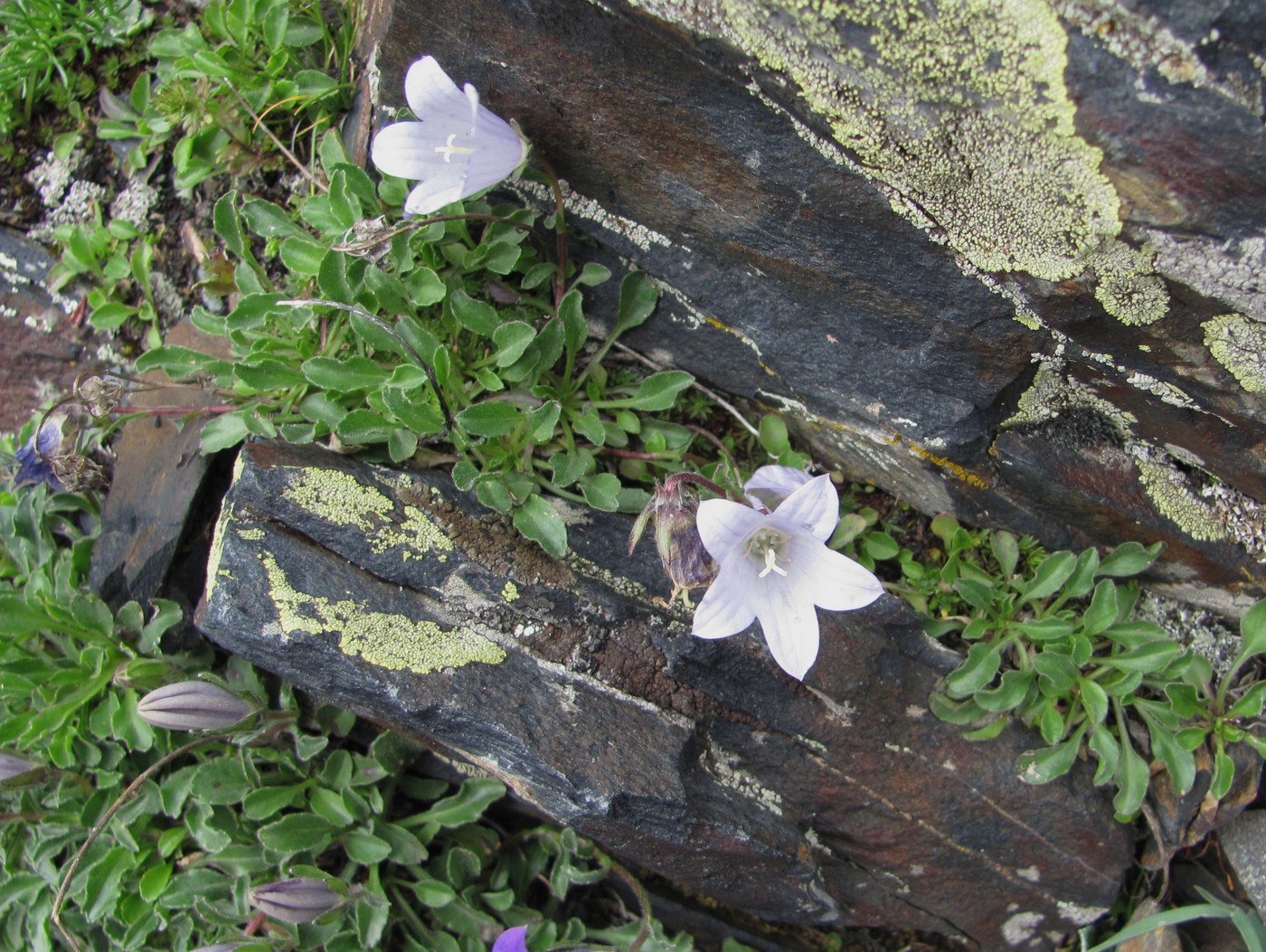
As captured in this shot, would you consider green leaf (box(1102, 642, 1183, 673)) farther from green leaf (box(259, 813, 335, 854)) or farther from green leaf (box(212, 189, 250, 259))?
green leaf (box(212, 189, 250, 259))

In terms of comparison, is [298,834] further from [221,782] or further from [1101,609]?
[1101,609]

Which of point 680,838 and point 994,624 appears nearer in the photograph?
point 680,838

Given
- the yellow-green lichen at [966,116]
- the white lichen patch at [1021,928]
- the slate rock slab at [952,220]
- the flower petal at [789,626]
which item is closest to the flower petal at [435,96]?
the slate rock slab at [952,220]

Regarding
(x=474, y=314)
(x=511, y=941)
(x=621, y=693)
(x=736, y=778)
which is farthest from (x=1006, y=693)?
(x=474, y=314)

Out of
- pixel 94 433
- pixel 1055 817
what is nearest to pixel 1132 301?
pixel 1055 817

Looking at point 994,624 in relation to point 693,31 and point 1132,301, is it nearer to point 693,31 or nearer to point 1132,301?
point 1132,301

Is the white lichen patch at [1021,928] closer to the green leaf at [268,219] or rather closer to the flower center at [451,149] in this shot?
the flower center at [451,149]
